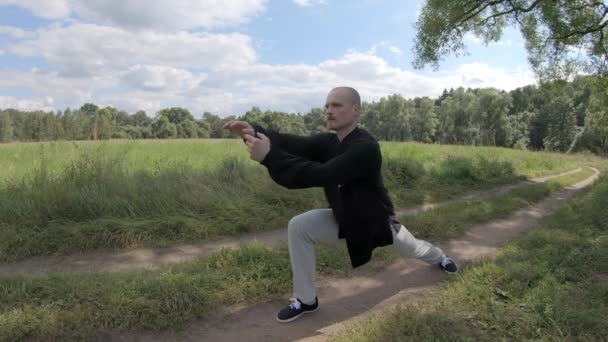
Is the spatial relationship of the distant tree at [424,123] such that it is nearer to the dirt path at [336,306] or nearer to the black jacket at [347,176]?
the dirt path at [336,306]

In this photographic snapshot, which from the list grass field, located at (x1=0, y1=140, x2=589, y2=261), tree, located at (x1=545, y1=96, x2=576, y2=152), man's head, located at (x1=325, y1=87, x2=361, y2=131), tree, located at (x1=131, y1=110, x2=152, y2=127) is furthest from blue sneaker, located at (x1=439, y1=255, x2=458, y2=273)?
tree, located at (x1=545, y1=96, x2=576, y2=152)

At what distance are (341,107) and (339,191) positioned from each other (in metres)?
0.74

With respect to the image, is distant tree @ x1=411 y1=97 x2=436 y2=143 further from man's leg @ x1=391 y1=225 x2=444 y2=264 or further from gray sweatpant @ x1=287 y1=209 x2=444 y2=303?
gray sweatpant @ x1=287 y1=209 x2=444 y2=303

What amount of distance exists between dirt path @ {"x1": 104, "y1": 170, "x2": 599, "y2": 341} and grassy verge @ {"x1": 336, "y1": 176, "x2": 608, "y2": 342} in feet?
0.98

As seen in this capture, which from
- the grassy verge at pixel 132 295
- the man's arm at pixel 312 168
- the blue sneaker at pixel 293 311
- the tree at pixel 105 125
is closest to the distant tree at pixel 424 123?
the tree at pixel 105 125

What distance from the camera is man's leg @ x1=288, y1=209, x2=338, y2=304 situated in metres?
3.30

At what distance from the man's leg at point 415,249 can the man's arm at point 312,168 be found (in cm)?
108

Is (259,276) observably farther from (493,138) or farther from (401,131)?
(401,131)

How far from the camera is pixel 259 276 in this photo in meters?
3.97

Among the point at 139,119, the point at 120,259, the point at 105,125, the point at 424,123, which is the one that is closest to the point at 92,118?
the point at 105,125

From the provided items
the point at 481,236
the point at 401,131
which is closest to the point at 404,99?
the point at 401,131

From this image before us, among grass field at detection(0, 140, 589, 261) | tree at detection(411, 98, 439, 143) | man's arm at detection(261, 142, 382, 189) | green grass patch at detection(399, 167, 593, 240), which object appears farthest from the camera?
tree at detection(411, 98, 439, 143)

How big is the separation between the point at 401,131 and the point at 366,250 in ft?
259

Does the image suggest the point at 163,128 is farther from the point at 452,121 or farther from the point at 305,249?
the point at 452,121
